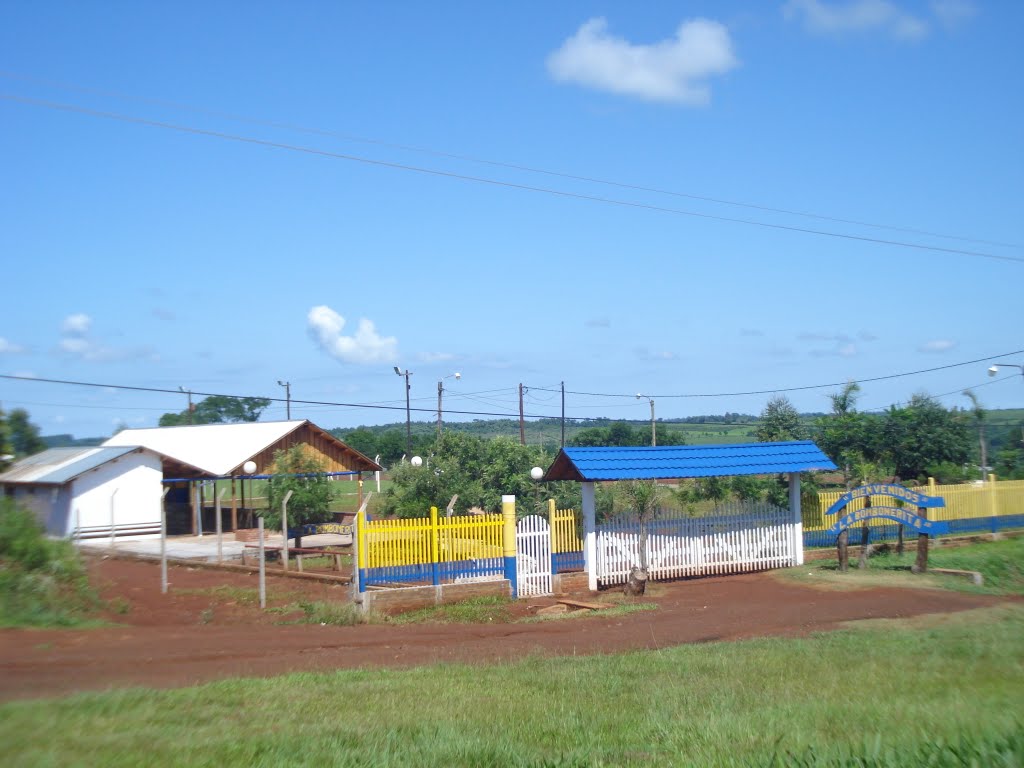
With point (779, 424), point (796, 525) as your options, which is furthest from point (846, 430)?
point (796, 525)

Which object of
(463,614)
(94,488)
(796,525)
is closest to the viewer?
(463,614)

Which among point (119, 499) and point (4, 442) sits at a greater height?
point (4, 442)

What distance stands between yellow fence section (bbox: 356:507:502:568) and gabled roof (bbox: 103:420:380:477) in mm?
21563

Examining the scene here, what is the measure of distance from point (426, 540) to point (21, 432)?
7.61m

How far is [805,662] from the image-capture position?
443 inches

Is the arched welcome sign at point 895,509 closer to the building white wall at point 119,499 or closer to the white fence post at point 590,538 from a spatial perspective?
the white fence post at point 590,538

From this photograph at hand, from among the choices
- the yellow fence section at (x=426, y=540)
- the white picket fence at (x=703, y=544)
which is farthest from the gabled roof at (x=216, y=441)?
the white picket fence at (x=703, y=544)

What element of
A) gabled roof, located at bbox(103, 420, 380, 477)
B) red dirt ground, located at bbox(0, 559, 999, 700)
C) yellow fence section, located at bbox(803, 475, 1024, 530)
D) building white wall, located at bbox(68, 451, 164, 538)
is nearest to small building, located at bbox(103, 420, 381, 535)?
gabled roof, located at bbox(103, 420, 380, 477)

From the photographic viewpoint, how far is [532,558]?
65.4 feet

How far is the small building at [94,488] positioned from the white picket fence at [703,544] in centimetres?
2148

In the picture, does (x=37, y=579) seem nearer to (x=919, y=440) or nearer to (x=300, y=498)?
(x=300, y=498)

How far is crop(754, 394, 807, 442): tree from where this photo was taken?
133 ft

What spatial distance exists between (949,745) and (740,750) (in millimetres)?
1330

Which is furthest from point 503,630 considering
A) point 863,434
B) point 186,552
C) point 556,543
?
point 863,434
